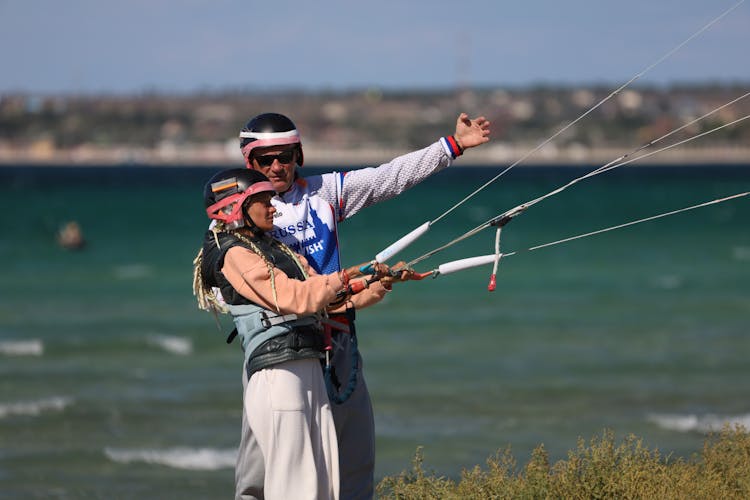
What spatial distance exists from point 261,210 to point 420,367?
1128 centimetres

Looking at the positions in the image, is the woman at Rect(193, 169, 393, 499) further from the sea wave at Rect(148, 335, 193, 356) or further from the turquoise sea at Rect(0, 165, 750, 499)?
the sea wave at Rect(148, 335, 193, 356)

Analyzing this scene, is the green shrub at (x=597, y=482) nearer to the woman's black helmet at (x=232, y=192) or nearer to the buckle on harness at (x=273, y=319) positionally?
the buckle on harness at (x=273, y=319)

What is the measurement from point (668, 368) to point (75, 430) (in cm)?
718

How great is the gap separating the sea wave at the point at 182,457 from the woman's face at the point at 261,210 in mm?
6046

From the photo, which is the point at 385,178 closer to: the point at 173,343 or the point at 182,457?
the point at 182,457

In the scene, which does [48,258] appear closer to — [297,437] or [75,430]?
[75,430]

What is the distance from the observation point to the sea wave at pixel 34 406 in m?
13.4

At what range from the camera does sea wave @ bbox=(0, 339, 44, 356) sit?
1789cm

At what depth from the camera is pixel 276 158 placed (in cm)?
547

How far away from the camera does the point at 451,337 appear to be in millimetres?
19328

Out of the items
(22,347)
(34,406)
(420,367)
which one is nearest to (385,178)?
(34,406)

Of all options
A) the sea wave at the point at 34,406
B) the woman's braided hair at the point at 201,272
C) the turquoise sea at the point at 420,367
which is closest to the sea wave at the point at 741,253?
the turquoise sea at the point at 420,367

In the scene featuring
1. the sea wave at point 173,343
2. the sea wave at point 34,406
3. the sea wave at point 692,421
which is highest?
the sea wave at point 173,343

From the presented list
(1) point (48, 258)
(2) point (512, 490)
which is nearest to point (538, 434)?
(2) point (512, 490)
